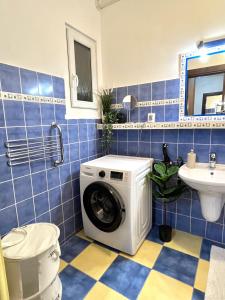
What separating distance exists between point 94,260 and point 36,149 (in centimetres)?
117

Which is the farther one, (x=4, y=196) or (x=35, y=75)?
(x=35, y=75)

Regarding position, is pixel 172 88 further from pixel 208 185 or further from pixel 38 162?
pixel 38 162

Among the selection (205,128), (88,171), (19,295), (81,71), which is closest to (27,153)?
(88,171)

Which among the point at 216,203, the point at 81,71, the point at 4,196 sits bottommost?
the point at 216,203

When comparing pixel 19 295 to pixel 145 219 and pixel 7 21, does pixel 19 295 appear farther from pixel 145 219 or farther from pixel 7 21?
pixel 7 21

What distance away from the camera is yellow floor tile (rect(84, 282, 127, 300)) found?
130 cm

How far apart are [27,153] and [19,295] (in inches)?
37.4

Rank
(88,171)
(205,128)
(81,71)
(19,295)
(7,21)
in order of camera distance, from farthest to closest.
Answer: (81,71) → (88,171) → (205,128) → (7,21) → (19,295)

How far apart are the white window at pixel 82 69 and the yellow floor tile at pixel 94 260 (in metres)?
1.53

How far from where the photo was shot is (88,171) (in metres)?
1.75

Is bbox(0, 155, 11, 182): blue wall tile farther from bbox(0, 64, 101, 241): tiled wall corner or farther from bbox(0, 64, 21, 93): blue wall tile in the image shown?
bbox(0, 64, 21, 93): blue wall tile

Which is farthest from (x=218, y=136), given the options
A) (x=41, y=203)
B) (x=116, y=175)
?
(x=41, y=203)

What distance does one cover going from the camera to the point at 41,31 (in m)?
1.51

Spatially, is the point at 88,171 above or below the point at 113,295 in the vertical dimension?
above
